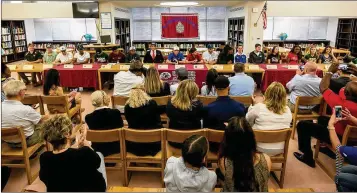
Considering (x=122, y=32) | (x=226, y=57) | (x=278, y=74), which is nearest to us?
(x=278, y=74)

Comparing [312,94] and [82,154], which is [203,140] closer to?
[82,154]

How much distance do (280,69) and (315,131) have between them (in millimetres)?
3222

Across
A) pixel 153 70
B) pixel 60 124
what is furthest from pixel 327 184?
pixel 60 124

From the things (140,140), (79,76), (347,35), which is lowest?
(140,140)

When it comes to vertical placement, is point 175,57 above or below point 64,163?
above

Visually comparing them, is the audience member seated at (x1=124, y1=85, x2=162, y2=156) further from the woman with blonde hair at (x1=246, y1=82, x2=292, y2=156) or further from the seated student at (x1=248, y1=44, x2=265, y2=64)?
the seated student at (x1=248, y1=44, x2=265, y2=64)

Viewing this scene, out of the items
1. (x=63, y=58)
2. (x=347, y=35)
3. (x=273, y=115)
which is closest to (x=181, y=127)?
(x=273, y=115)

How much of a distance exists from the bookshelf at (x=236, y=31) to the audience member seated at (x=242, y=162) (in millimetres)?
8372

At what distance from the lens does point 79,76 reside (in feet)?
21.2

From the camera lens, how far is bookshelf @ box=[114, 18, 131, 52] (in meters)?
10.3

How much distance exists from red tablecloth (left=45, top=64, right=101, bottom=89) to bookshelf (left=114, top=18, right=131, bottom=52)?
13.0ft

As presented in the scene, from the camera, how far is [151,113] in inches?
111

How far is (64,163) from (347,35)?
1260 cm

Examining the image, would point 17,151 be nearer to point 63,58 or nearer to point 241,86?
point 241,86
